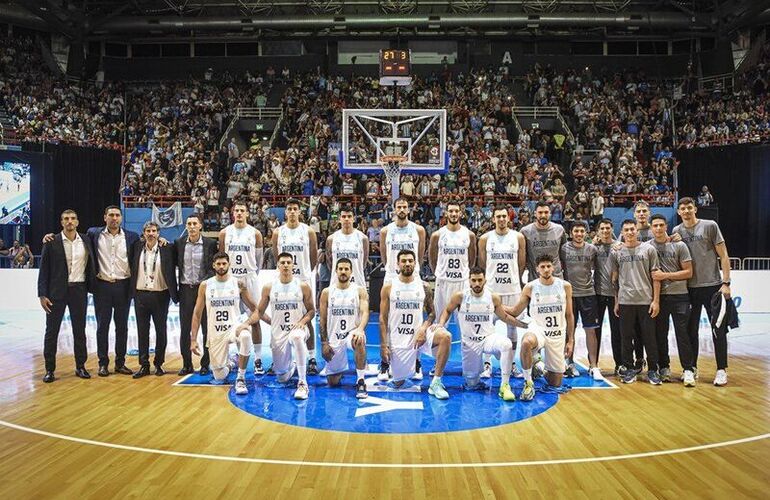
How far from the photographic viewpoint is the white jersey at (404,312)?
7.34 m

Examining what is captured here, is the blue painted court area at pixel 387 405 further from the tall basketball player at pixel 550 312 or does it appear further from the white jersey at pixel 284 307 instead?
the white jersey at pixel 284 307

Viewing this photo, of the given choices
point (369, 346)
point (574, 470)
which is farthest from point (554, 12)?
point (574, 470)

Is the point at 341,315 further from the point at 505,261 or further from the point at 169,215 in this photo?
the point at 169,215

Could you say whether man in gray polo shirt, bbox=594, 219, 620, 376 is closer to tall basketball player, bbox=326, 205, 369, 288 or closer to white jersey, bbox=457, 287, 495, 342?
white jersey, bbox=457, 287, 495, 342

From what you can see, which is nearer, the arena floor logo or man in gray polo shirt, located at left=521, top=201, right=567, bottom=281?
the arena floor logo

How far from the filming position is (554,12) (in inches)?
1021

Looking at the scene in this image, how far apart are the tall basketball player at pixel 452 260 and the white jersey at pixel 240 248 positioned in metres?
2.47

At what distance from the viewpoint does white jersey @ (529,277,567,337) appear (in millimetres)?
7191

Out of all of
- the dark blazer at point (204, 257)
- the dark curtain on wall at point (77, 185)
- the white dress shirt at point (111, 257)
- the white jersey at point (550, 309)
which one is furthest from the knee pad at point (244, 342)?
the dark curtain on wall at point (77, 185)

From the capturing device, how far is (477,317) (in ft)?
23.7

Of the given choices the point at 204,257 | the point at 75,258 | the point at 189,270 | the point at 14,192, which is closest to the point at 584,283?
the point at 204,257

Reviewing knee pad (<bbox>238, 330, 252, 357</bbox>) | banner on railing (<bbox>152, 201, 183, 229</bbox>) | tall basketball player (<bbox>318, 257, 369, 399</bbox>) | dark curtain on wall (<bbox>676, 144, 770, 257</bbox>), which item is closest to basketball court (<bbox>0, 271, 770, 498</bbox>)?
tall basketball player (<bbox>318, 257, 369, 399</bbox>)

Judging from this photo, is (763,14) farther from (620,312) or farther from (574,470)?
(574,470)

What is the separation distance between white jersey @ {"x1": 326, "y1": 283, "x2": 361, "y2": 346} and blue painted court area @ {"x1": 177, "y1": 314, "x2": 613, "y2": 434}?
63cm
